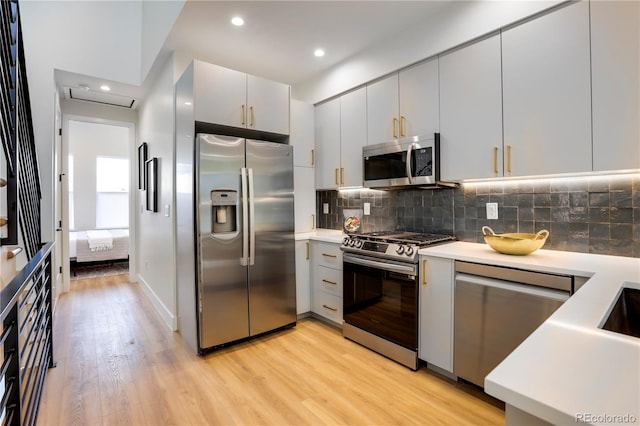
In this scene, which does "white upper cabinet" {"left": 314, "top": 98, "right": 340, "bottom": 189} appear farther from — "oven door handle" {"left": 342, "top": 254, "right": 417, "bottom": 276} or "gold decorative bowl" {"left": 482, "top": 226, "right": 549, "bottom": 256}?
"gold decorative bowl" {"left": 482, "top": 226, "right": 549, "bottom": 256}

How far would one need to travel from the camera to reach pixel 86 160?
715cm

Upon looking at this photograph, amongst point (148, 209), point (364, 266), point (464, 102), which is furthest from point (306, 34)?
point (148, 209)

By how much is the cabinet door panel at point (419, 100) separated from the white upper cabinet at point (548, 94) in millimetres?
515

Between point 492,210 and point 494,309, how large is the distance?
2.80 ft

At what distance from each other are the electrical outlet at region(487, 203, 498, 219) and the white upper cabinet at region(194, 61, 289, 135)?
1938 millimetres

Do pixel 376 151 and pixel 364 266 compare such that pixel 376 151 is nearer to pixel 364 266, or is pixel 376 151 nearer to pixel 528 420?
pixel 364 266

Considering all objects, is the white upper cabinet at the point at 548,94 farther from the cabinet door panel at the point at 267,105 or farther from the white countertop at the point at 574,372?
the cabinet door panel at the point at 267,105

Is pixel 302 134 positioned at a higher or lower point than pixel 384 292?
higher

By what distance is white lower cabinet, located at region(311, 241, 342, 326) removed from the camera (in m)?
3.00

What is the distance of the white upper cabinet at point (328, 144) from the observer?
3.39 metres

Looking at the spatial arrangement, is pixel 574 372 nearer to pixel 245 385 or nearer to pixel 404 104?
pixel 245 385

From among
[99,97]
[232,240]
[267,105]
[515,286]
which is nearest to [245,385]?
[232,240]

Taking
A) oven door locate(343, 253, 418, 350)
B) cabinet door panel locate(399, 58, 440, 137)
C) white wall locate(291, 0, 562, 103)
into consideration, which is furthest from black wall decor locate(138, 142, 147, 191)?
Result: cabinet door panel locate(399, 58, 440, 137)

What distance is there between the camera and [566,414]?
0.48 m
